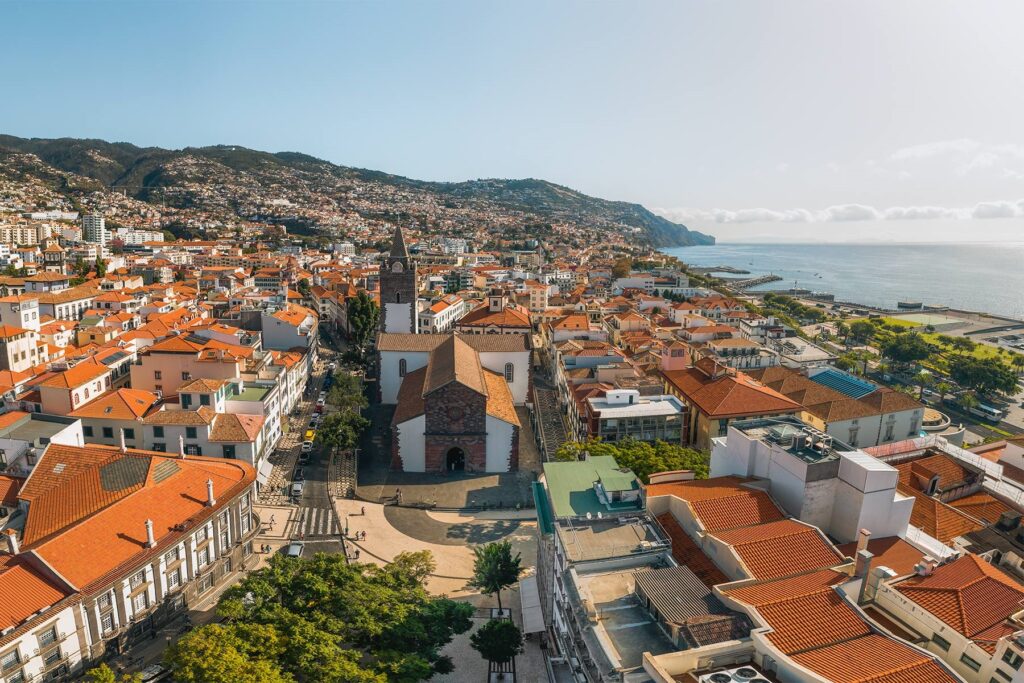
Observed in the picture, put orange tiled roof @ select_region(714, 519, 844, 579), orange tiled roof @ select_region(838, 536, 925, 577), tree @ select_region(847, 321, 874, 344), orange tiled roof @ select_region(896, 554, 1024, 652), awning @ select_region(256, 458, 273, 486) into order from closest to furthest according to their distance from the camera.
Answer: orange tiled roof @ select_region(896, 554, 1024, 652)
orange tiled roof @ select_region(714, 519, 844, 579)
orange tiled roof @ select_region(838, 536, 925, 577)
awning @ select_region(256, 458, 273, 486)
tree @ select_region(847, 321, 874, 344)

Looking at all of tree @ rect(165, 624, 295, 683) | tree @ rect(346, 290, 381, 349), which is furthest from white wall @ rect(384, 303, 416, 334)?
tree @ rect(165, 624, 295, 683)

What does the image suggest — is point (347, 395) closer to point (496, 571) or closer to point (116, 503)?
point (116, 503)

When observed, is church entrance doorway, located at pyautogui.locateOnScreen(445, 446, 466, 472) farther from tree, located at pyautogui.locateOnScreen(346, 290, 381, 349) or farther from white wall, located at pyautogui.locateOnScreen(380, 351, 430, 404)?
tree, located at pyautogui.locateOnScreen(346, 290, 381, 349)

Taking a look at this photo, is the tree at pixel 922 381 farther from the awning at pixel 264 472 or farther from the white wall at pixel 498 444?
the awning at pixel 264 472

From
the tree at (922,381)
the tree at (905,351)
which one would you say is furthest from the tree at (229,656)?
the tree at (905,351)

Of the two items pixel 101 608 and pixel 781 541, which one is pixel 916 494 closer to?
pixel 781 541
